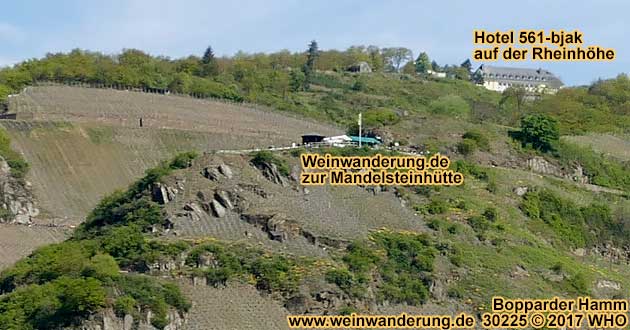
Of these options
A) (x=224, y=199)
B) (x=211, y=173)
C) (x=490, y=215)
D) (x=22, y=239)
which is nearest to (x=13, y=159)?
(x=22, y=239)

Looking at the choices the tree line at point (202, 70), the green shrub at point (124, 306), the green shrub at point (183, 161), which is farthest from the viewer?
the tree line at point (202, 70)

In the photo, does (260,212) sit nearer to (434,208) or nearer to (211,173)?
(211,173)

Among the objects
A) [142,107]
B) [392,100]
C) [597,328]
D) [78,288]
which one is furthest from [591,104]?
[78,288]

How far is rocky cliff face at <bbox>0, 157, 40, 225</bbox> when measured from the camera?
99.4 m

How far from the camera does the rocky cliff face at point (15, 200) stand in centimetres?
9944

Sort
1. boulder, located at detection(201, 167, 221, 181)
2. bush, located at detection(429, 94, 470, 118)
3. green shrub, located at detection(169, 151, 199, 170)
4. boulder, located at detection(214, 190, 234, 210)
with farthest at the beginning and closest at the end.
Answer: bush, located at detection(429, 94, 470, 118) < green shrub, located at detection(169, 151, 199, 170) < boulder, located at detection(201, 167, 221, 181) < boulder, located at detection(214, 190, 234, 210)

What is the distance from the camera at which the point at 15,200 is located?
101 meters

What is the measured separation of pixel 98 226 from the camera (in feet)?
275

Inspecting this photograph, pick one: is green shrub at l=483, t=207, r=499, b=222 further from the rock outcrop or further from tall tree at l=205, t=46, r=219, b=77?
tall tree at l=205, t=46, r=219, b=77

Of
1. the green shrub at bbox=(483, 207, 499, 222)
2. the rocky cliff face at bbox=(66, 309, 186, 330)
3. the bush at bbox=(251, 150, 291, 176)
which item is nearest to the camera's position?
the rocky cliff face at bbox=(66, 309, 186, 330)

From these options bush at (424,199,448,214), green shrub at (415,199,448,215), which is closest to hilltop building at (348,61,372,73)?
bush at (424,199,448,214)

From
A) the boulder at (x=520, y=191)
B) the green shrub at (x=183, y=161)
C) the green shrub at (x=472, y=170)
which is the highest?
the green shrub at (x=183, y=161)

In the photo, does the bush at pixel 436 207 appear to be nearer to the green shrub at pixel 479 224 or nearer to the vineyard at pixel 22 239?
the green shrub at pixel 479 224

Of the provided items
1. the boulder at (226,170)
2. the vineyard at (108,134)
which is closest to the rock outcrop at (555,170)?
the vineyard at (108,134)
